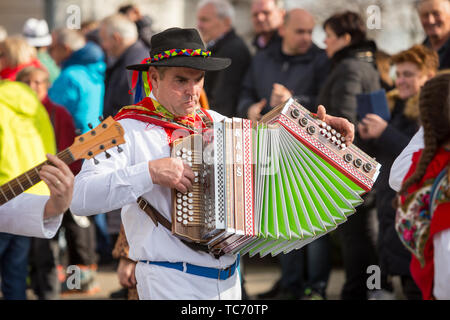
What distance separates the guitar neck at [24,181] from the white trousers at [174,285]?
0.67 metres

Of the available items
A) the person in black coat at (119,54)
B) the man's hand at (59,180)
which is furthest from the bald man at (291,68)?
the man's hand at (59,180)

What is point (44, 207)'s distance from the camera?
14.0ft

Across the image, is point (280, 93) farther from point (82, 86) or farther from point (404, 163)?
point (82, 86)

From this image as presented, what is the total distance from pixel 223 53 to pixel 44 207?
4.16m

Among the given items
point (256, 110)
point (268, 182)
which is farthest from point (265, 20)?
point (268, 182)

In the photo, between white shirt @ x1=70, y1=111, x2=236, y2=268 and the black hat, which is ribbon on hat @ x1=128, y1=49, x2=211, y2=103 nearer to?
the black hat

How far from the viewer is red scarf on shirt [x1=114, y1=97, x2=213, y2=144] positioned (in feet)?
14.0

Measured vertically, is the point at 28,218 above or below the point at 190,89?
below

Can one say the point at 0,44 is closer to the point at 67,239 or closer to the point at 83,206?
the point at 67,239

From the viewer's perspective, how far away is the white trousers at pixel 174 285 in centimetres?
422

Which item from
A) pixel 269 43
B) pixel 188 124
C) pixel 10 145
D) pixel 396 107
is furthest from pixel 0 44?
pixel 188 124

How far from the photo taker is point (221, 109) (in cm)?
802

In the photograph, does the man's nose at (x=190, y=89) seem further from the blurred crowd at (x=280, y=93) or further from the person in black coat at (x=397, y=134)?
the person in black coat at (x=397, y=134)
